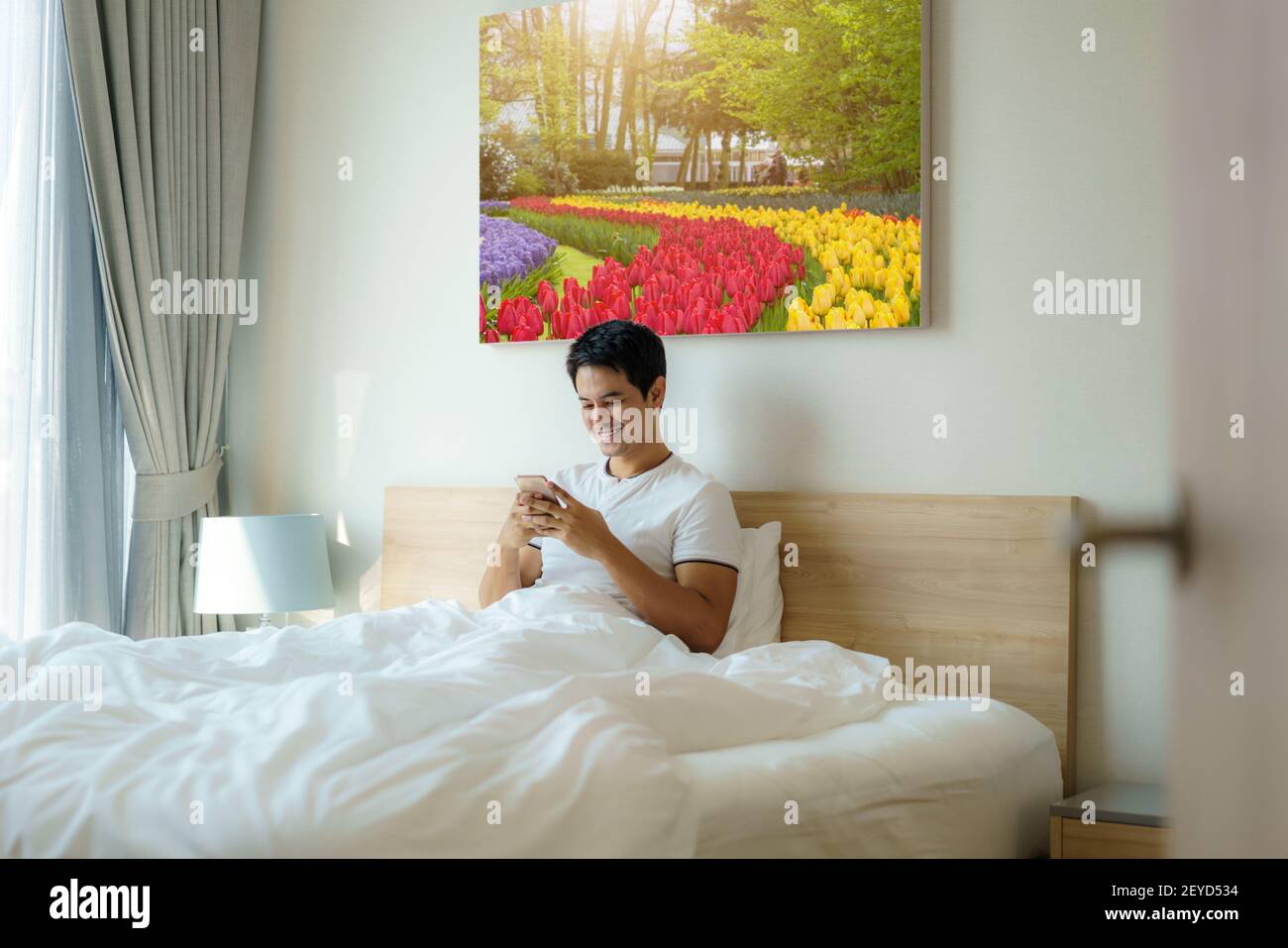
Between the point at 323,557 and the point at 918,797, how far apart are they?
2.01 metres

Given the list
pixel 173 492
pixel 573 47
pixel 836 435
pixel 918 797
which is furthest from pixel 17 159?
pixel 918 797

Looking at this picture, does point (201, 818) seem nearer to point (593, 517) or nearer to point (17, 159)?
point (593, 517)

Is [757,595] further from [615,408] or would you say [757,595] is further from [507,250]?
[507,250]

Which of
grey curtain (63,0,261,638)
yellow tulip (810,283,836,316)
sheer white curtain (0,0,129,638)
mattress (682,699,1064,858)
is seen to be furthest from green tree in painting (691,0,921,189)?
sheer white curtain (0,0,129,638)

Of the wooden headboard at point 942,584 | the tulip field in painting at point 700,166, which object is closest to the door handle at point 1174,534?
the wooden headboard at point 942,584

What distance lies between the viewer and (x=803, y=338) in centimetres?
269

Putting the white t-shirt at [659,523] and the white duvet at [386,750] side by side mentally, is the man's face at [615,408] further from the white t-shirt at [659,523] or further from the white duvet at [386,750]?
the white duvet at [386,750]

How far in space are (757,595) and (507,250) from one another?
120 centimetres

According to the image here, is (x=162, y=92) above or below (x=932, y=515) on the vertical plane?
above

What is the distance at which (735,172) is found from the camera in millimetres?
2750

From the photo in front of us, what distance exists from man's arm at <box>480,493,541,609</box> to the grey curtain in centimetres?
119

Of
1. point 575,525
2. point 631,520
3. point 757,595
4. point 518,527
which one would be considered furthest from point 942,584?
point 518,527

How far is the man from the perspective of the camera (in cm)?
235
